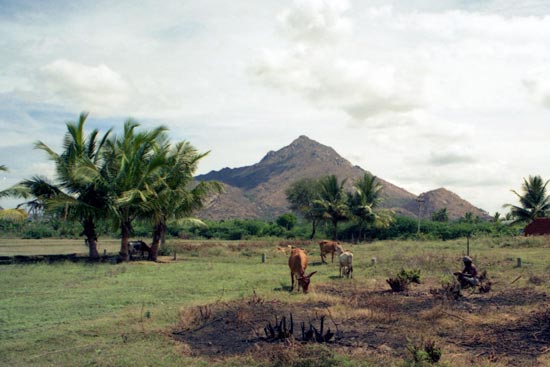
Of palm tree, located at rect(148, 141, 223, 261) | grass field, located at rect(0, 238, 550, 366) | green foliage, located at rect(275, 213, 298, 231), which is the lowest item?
grass field, located at rect(0, 238, 550, 366)

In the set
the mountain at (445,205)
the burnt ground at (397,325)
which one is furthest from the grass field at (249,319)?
the mountain at (445,205)

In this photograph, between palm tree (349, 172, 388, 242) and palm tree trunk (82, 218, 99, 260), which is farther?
A: palm tree (349, 172, 388, 242)

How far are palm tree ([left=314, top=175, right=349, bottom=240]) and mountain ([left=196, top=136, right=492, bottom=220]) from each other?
223 feet

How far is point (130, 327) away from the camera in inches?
387

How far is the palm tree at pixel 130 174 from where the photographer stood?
81.3 feet

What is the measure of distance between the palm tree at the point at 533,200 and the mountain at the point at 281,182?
67659 mm

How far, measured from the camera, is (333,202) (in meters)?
42.3

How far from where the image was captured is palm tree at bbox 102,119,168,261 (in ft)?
81.3

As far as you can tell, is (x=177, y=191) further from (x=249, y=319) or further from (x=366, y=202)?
(x=366, y=202)

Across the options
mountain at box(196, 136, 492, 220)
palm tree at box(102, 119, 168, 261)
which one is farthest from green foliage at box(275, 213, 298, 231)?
mountain at box(196, 136, 492, 220)

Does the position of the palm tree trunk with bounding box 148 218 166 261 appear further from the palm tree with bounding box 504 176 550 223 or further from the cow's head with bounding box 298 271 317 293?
the palm tree with bounding box 504 176 550 223

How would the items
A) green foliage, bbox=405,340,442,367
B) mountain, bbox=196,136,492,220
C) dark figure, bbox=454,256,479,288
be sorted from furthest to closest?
mountain, bbox=196,136,492,220 < dark figure, bbox=454,256,479,288 < green foliage, bbox=405,340,442,367

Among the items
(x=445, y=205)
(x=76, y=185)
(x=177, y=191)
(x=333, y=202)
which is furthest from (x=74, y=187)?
(x=445, y=205)

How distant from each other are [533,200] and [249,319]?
3923cm
